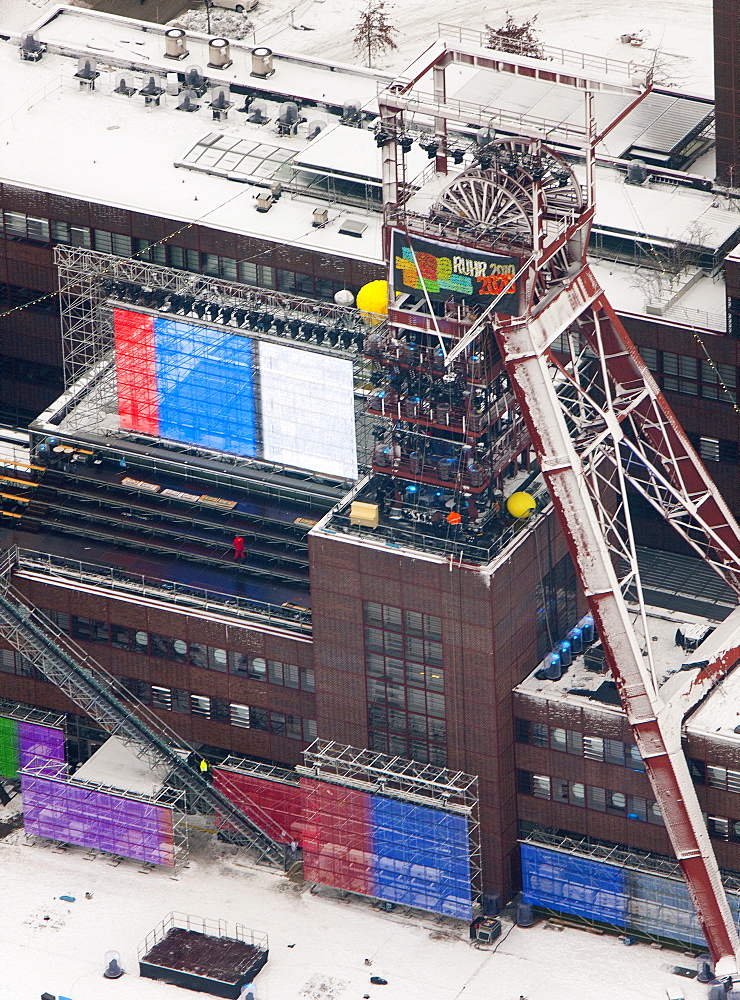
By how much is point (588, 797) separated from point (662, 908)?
7.22 m

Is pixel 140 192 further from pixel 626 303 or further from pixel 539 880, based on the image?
pixel 539 880

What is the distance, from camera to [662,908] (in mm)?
161875

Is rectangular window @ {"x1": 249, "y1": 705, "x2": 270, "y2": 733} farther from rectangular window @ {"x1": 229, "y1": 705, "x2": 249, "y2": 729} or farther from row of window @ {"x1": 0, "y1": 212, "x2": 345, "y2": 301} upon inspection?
row of window @ {"x1": 0, "y1": 212, "x2": 345, "y2": 301}

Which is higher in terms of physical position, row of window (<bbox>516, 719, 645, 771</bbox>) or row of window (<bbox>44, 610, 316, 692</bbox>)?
row of window (<bbox>44, 610, 316, 692</bbox>)

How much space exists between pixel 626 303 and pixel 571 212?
921 inches

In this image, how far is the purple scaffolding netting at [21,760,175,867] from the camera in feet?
Answer: 558

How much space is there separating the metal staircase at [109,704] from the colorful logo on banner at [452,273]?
99.1ft

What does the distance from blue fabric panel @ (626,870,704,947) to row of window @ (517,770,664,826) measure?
327 centimetres

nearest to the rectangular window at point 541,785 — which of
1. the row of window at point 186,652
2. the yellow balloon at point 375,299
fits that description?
the row of window at point 186,652

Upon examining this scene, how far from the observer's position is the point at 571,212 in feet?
517

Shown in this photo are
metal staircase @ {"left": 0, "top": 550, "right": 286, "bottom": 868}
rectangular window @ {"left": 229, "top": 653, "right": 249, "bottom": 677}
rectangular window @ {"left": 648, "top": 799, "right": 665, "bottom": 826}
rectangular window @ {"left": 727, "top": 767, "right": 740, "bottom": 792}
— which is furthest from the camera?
metal staircase @ {"left": 0, "top": 550, "right": 286, "bottom": 868}

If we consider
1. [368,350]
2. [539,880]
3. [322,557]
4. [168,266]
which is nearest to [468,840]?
[539,880]

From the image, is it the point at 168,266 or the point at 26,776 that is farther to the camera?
the point at 168,266

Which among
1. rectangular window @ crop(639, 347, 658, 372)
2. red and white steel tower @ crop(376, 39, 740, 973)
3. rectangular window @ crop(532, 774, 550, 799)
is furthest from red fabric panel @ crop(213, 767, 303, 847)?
rectangular window @ crop(639, 347, 658, 372)
